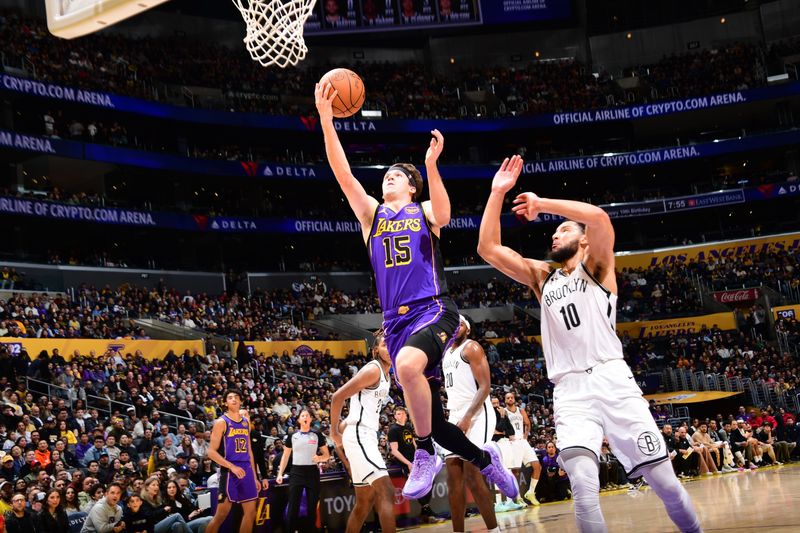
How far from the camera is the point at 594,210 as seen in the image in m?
5.12

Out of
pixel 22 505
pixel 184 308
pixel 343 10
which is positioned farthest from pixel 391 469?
pixel 343 10

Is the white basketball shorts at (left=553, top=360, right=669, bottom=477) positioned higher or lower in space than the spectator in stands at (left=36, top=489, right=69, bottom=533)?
higher

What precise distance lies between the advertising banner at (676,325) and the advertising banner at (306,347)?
1117 centimetres

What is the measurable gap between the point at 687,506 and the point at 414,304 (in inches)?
87.3

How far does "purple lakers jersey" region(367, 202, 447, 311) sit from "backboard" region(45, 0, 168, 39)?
8.80 feet

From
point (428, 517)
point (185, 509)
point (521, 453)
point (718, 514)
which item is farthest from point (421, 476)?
point (521, 453)

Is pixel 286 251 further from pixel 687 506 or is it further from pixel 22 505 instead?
pixel 687 506

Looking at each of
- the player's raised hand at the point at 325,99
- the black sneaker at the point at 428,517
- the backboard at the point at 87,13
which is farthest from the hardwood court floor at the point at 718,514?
the backboard at the point at 87,13

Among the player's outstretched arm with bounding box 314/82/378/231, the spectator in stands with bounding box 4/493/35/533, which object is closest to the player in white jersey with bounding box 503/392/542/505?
the spectator in stands with bounding box 4/493/35/533

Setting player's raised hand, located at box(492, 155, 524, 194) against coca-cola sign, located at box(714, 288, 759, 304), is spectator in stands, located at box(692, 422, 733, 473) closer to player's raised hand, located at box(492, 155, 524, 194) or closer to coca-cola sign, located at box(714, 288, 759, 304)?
player's raised hand, located at box(492, 155, 524, 194)

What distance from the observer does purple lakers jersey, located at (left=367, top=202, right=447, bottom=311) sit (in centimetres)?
607

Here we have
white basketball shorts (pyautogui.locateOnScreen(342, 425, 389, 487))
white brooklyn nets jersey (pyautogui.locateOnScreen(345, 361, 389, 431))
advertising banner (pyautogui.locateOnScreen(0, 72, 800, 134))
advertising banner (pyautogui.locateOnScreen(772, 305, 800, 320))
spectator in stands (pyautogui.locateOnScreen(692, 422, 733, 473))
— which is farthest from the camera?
advertising banner (pyautogui.locateOnScreen(0, 72, 800, 134))

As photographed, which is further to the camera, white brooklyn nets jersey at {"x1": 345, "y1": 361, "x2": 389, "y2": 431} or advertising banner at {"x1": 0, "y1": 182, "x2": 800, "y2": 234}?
advertising banner at {"x1": 0, "y1": 182, "x2": 800, "y2": 234}

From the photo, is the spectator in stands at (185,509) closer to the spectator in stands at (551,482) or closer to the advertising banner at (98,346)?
the spectator in stands at (551,482)
